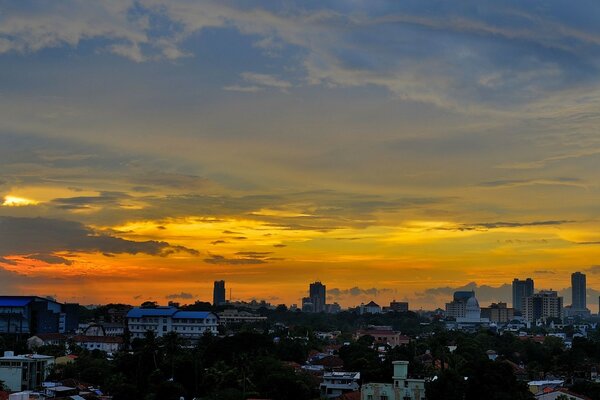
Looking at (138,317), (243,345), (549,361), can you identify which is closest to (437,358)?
(549,361)

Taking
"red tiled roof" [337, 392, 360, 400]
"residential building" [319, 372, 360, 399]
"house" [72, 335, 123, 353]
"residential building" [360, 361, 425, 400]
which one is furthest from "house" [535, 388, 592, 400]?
"house" [72, 335, 123, 353]

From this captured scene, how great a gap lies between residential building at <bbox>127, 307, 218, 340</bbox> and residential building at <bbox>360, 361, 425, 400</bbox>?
65.4m

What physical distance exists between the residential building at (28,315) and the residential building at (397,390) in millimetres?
65450

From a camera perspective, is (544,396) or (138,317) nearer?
(544,396)

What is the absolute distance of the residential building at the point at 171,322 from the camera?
107 m

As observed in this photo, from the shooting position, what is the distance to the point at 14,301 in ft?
322

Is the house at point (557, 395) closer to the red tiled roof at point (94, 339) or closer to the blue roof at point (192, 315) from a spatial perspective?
the red tiled roof at point (94, 339)

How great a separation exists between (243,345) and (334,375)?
1922cm

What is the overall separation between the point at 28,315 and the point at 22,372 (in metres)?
46.1

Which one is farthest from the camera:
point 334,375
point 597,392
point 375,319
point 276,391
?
point 375,319

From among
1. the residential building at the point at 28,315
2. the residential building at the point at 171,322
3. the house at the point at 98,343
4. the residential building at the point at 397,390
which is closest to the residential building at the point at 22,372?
the residential building at the point at 397,390

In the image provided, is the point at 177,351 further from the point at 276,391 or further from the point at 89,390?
the point at 276,391

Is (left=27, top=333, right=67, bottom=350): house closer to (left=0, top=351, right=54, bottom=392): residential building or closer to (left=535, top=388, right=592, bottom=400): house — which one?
(left=0, top=351, right=54, bottom=392): residential building

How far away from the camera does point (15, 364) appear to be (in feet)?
180
